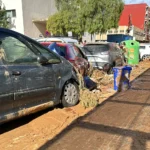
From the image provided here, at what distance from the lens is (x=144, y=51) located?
68.3 feet

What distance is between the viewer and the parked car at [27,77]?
425 centimetres

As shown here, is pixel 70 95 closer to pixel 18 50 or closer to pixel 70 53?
pixel 18 50

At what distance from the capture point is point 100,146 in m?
3.98

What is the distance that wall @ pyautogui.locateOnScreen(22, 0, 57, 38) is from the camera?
25.7 m

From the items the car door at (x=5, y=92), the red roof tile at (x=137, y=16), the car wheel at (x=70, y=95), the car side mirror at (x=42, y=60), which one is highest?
the red roof tile at (x=137, y=16)

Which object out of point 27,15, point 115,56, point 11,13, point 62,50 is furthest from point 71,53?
point 11,13

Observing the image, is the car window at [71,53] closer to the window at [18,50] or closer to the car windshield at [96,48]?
the window at [18,50]

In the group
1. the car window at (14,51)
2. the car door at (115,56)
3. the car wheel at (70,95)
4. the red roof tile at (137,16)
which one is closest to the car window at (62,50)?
the car wheel at (70,95)

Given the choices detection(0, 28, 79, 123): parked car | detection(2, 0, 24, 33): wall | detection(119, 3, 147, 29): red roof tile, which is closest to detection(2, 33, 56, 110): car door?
detection(0, 28, 79, 123): parked car

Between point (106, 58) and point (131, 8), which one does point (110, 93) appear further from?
point (131, 8)

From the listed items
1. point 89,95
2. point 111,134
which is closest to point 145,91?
point 89,95

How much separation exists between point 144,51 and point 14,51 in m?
17.5

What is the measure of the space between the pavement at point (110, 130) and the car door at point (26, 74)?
2.63 feet

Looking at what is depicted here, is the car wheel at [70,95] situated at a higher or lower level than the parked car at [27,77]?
lower
